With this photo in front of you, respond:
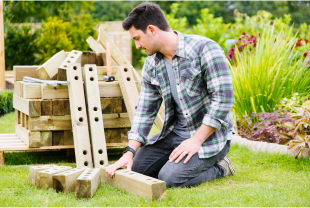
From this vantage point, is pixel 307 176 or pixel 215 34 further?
pixel 215 34

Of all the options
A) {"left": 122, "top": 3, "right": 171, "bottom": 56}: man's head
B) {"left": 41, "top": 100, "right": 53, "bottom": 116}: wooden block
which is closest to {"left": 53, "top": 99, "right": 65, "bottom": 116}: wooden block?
{"left": 41, "top": 100, "right": 53, "bottom": 116}: wooden block

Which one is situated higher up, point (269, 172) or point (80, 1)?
point (80, 1)

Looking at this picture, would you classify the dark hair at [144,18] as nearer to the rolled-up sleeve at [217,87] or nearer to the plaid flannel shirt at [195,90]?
the plaid flannel shirt at [195,90]

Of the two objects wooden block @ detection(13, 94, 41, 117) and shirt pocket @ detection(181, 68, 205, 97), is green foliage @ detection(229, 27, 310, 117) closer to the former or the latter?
shirt pocket @ detection(181, 68, 205, 97)

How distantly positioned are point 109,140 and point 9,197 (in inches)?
52.4

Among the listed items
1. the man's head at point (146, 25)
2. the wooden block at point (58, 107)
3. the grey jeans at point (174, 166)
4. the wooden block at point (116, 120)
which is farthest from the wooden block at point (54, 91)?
the man's head at point (146, 25)

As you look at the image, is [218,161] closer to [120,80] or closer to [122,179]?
[122,179]

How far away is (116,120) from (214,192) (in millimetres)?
1434

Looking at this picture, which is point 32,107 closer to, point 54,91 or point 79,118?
point 54,91

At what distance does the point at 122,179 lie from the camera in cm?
242

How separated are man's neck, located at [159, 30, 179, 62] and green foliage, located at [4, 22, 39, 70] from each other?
9.65 m

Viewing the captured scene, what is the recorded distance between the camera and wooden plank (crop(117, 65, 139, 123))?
328 cm

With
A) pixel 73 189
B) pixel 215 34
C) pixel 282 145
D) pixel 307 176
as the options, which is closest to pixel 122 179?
pixel 73 189

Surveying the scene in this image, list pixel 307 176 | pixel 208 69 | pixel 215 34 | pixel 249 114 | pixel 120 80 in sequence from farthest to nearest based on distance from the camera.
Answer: pixel 215 34 → pixel 249 114 → pixel 120 80 → pixel 307 176 → pixel 208 69
